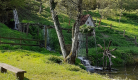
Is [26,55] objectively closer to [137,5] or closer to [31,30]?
[31,30]

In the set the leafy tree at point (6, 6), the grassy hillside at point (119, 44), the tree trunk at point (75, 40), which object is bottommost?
the grassy hillside at point (119, 44)

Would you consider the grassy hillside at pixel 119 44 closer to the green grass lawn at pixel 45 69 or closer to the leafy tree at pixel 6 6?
the green grass lawn at pixel 45 69

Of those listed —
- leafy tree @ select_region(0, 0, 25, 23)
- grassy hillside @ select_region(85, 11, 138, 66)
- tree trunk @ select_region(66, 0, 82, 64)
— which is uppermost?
leafy tree @ select_region(0, 0, 25, 23)

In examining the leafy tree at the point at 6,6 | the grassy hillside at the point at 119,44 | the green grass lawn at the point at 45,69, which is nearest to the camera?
the green grass lawn at the point at 45,69

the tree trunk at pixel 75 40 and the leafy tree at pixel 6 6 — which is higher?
the leafy tree at pixel 6 6

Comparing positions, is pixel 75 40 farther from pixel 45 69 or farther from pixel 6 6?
pixel 6 6

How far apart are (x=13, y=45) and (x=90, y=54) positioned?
41.4ft

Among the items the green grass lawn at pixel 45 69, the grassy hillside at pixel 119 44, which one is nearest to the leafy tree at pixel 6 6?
the green grass lawn at pixel 45 69

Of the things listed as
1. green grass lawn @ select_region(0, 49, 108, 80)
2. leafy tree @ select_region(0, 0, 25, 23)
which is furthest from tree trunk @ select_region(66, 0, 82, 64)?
leafy tree @ select_region(0, 0, 25, 23)

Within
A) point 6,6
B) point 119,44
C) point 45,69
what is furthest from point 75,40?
point 119,44

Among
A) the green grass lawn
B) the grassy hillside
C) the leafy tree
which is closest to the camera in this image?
the green grass lawn

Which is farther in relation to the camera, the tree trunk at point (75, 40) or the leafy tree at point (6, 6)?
the leafy tree at point (6, 6)

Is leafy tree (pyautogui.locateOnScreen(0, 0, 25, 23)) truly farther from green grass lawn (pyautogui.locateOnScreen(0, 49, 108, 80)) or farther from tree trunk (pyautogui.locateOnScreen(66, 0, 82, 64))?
tree trunk (pyautogui.locateOnScreen(66, 0, 82, 64))

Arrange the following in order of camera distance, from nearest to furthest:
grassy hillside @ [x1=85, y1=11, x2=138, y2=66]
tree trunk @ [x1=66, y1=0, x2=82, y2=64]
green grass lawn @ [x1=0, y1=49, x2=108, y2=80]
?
1. green grass lawn @ [x1=0, y1=49, x2=108, y2=80]
2. tree trunk @ [x1=66, y1=0, x2=82, y2=64]
3. grassy hillside @ [x1=85, y1=11, x2=138, y2=66]
